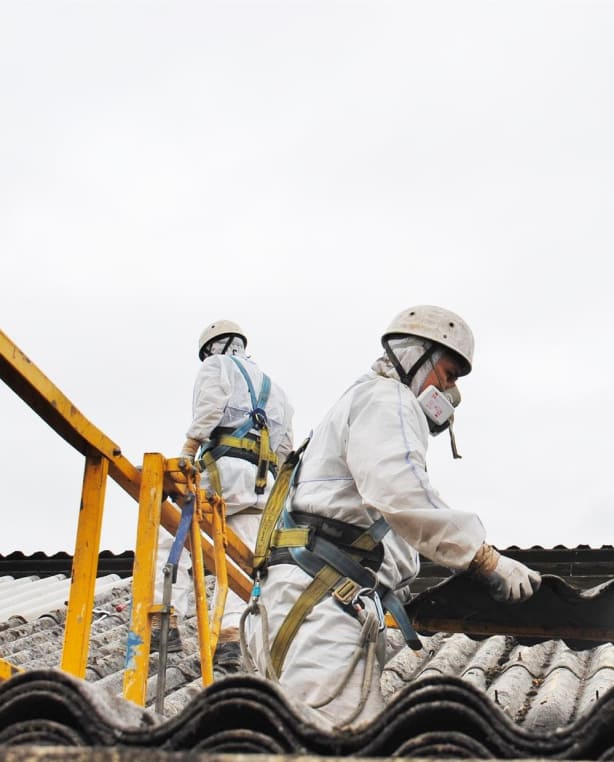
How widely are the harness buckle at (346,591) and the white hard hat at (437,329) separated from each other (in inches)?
40.1

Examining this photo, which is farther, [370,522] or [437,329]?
[437,329]

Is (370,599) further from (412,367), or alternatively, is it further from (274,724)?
(274,724)

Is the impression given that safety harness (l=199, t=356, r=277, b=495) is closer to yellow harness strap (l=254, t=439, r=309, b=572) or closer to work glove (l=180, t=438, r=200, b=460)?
work glove (l=180, t=438, r=200, b=460)

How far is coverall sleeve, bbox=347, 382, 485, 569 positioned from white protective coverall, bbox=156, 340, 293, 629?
310 cm

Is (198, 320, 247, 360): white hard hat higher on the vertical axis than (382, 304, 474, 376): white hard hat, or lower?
higher

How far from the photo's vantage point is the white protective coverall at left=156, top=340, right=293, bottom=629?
7605 millimetres

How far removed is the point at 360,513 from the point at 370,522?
0.20 ft

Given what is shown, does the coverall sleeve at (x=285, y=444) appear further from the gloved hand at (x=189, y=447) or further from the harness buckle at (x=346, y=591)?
the harness buckle at (x=346, y=591)

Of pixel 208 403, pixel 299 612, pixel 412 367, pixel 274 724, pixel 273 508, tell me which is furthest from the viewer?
pixel 208 403

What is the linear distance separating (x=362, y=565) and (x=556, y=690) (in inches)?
65.2

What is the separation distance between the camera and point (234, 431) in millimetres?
7758

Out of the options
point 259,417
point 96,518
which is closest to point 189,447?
point 259,417

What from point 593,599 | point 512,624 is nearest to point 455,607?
point 512,624

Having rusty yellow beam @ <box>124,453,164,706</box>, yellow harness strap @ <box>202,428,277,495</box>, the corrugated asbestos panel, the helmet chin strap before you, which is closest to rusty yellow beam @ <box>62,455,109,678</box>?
rusty yellow beam @ <box>124,453,164,706</box>
